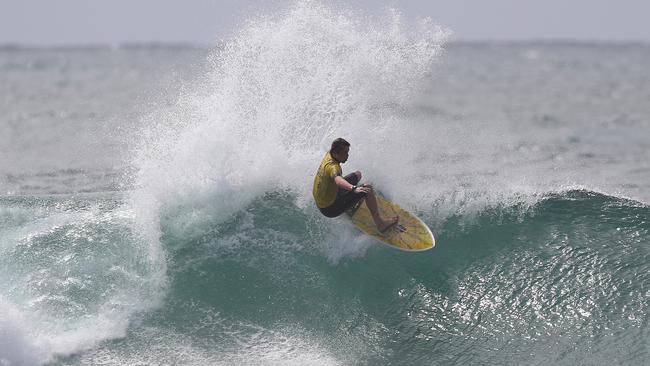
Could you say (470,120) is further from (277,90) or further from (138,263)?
(138,263)

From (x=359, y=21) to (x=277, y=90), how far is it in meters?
1.96

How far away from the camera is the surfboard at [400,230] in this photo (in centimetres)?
1138

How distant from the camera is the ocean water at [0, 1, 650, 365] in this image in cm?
1003

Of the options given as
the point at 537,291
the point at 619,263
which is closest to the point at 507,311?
the point at 537,291

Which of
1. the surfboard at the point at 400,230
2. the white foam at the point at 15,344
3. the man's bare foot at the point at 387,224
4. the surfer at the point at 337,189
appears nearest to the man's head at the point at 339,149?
the surfer at the point at 337,189

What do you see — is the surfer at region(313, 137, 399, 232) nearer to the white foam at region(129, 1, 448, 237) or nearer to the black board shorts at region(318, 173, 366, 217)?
the black board shorts at region(318, 173, 366, 217)

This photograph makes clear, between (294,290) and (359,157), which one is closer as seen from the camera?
(294,290)

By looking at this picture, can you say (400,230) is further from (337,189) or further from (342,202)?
(337,189)

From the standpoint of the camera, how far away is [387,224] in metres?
11.4

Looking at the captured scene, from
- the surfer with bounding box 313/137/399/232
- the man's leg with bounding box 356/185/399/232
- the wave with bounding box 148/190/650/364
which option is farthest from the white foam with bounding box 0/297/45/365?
the man's leg with bounding box 356/185/399/232

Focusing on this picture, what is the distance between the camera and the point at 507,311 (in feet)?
35.0

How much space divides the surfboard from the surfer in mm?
317

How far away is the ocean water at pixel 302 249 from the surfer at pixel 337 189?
76 centimetres

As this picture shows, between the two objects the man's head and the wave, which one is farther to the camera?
the man's head
